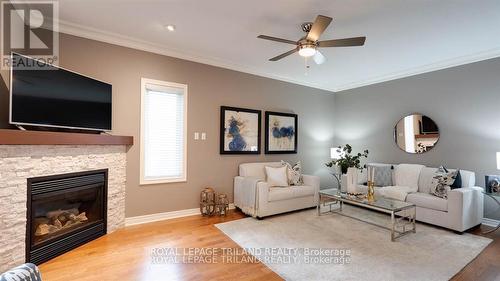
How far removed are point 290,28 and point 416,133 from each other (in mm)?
3317

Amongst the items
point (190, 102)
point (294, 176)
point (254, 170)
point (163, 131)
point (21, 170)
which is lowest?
point (294, 176)

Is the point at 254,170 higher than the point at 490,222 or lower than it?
higher

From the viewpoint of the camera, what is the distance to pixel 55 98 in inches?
98.6

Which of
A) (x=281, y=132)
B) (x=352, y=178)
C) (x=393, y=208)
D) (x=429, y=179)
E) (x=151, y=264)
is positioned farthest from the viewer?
(x=281, y=132)

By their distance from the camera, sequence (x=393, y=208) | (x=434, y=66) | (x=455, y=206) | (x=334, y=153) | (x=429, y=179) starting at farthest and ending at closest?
(x=334, y=153) < (x=434, y=66) < (x=429, y=179) < (x=455, y=206) < (x=393, y=208)

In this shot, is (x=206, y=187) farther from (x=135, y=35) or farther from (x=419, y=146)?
(x=419, y=146)

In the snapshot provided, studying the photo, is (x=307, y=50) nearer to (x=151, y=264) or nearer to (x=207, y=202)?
(x=207, y=202)

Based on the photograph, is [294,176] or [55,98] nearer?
[55,98]

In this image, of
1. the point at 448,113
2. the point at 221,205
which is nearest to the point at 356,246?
the point at 221,205

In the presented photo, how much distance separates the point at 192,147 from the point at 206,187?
0.74 meters

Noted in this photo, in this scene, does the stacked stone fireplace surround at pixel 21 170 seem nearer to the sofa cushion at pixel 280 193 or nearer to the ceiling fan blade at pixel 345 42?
the sofa cushion at pixel 280 193

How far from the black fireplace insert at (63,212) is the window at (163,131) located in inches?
26.4

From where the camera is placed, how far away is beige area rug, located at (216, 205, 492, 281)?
221cm

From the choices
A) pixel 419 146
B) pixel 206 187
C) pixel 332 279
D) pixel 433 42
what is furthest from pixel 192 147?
pixel 419 146
